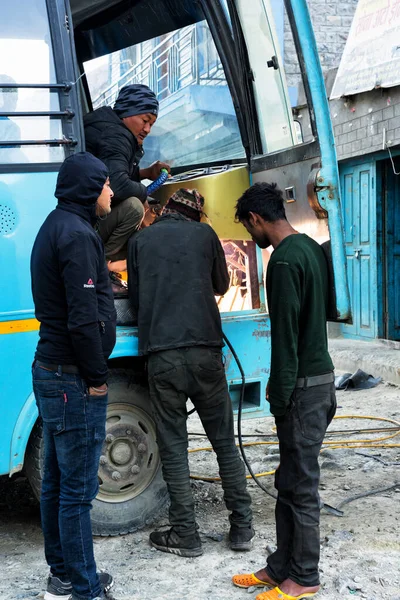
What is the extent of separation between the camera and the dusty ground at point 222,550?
11.3 ft

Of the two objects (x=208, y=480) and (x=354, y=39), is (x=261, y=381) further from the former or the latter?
(x=354, y=39)

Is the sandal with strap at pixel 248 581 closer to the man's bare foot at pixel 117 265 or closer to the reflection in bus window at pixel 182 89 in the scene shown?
the man's bare foot at pixel 117 265

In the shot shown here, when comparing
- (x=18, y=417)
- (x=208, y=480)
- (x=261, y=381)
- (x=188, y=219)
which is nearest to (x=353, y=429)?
(x=208, y=480)

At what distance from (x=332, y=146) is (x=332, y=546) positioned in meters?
2.10

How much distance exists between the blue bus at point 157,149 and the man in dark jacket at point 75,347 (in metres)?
0.68

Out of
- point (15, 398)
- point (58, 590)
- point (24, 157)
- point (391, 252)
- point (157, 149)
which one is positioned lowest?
point (58, 590)

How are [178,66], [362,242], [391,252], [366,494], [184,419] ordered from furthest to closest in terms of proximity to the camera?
[362,242], [391,252], [178,66], [366,494], [184,419]

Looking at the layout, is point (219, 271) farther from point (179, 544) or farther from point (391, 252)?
point (391, 252)

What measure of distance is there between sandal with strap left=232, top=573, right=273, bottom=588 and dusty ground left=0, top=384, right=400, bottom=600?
0.04 metres

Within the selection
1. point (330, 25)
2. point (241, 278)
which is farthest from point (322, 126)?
point (330, 25)

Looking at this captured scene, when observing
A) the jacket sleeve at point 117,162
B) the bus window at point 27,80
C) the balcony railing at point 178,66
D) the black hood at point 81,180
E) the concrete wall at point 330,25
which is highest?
the concrete wall at point 330,25

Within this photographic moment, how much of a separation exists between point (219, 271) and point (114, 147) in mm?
962

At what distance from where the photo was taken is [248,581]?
346 centimetres

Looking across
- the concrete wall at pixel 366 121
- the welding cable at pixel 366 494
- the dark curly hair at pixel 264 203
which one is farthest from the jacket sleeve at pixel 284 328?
the concrete wall at pixel 366 121
